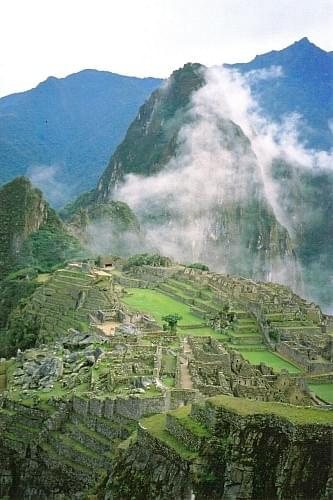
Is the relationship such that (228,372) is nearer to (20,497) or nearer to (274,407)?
(20,497)

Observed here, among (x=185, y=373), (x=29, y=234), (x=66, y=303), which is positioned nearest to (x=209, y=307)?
(x=66, y=303)

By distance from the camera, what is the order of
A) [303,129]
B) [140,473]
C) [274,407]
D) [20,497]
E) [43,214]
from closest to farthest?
[274,407] → [140,473] → [20,497] → [43,214] → [303,129]

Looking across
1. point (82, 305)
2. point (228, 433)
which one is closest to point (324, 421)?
point (228, 433)

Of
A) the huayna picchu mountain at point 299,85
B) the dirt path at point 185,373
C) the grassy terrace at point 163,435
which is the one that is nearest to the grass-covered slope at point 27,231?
the dirt path at point 185,373

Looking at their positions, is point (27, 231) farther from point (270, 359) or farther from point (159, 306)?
point (270, 359)

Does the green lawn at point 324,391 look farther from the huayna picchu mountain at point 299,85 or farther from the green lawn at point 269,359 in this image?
the huayna picchu mountain at point 299,85

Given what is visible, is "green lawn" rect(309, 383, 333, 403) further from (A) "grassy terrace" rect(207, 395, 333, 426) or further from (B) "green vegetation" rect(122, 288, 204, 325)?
(A) "grassy terrace" rect(207, 395, 333, 426)
